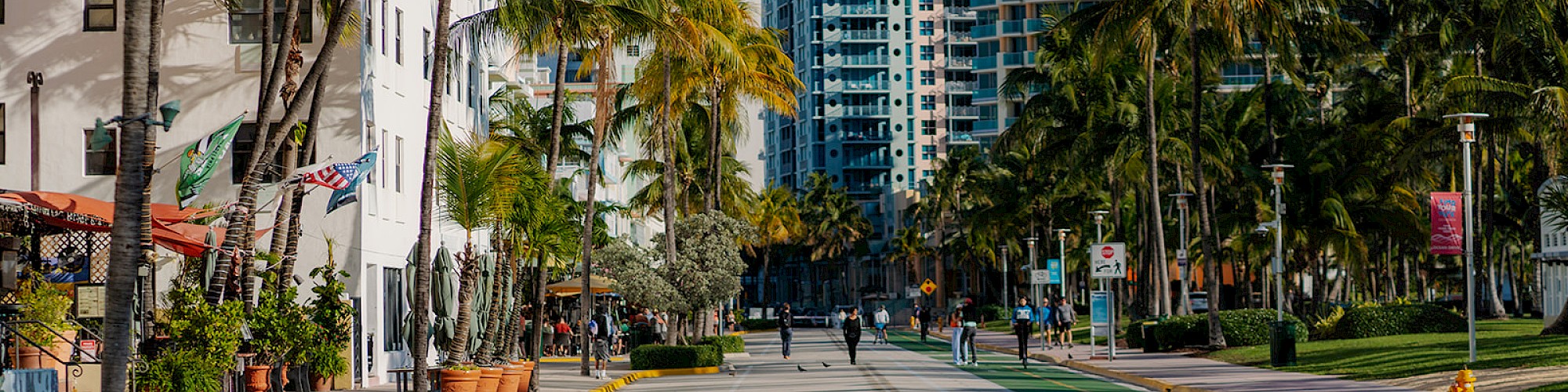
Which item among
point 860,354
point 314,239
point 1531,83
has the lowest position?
point 860,354

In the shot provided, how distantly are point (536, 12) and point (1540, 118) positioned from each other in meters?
21.9

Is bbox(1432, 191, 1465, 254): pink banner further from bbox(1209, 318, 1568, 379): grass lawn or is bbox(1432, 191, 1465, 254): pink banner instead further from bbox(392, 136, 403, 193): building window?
bbox(392, 136, 403, 193): building window

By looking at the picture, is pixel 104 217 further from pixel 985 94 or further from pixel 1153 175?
pixel 985 94

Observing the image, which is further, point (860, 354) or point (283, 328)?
point (860, 354)

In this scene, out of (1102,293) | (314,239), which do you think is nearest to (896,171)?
(1102,293)

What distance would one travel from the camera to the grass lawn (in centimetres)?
3044

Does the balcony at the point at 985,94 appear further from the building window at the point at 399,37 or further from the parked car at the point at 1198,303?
the building window at the point at 399,37

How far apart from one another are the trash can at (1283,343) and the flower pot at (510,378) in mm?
15339

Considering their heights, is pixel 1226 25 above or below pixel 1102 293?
above

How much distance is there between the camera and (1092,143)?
5925cm

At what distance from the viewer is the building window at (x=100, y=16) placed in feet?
108

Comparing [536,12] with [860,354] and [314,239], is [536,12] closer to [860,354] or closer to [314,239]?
[314,239]

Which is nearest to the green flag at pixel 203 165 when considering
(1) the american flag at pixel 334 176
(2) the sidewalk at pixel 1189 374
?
(1) the american flag at pixel 334 176

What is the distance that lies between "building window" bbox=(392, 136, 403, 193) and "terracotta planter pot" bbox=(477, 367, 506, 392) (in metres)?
10.9
